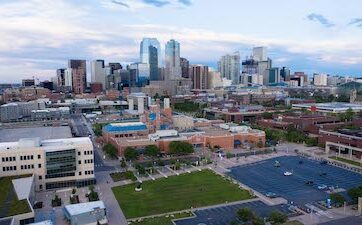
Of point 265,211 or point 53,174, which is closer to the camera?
point 265,211

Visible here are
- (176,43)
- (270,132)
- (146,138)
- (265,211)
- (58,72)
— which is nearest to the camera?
(265,211)

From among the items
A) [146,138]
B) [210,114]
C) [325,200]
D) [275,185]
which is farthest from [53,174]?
[210,114]

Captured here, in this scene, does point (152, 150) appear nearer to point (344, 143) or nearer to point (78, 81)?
point (344, 143)

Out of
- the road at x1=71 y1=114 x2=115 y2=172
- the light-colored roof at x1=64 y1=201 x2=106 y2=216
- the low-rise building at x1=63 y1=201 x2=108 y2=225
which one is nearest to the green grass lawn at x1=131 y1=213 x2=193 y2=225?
the low-rise building at x1=63 y1=201 x2=108 y2=225

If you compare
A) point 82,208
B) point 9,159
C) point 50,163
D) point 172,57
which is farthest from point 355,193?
point 172,57

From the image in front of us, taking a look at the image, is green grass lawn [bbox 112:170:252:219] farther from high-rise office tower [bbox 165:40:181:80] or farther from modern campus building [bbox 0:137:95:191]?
high-rise office tower [bbox 165:40:181:80]

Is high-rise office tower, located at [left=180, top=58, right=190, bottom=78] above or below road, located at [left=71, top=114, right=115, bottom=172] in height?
above

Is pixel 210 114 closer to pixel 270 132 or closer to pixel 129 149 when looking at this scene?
pixel 270 132

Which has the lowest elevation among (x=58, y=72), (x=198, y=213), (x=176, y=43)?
(x=198, y=213)
